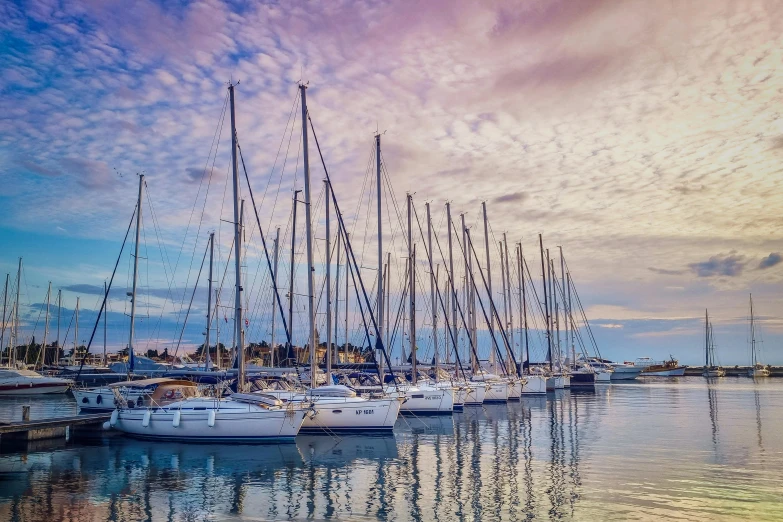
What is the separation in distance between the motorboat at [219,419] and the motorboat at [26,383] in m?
44.8

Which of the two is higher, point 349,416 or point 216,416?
point 216,416

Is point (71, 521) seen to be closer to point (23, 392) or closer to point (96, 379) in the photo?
point (23, 392)

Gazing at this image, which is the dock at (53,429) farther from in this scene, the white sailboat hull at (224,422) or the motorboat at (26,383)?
the motorboat at (26,383)

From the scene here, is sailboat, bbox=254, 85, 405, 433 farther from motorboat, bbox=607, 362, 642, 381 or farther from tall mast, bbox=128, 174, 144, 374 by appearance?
motorboat, bbox=607, 362, 642, 381

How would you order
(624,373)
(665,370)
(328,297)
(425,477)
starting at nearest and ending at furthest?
(425,477) < (328,297) < (624,373) < (665,370)

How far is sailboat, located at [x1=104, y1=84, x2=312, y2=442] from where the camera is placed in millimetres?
29734

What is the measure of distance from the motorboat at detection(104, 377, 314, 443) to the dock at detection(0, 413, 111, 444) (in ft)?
8.39

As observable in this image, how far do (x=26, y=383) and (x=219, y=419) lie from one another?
53665 millimetres

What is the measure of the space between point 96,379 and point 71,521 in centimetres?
7008

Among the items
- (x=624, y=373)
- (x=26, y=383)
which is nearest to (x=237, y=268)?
(x=26, y=383)

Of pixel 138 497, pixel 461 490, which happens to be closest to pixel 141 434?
pixel 138 497

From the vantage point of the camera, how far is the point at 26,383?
7050 centimetres

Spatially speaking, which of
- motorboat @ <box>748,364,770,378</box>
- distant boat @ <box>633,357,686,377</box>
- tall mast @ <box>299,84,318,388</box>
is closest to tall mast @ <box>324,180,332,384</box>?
tall mast @ <box>299,84,318,388</box>

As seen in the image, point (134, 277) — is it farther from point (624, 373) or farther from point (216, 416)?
point (624, 373)
